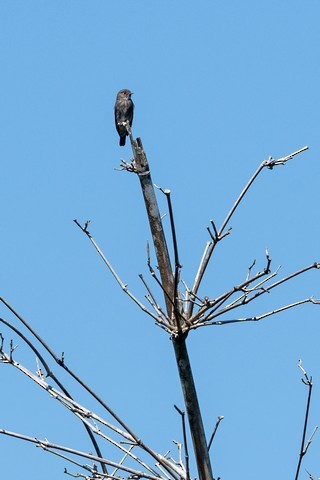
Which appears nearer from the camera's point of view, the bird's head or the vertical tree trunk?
the vertical tree trunk

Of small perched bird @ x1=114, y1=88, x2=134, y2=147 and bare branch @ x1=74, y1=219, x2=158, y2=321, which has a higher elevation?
small perched bird @ x1=114, y1=88, x2=134, y2=147

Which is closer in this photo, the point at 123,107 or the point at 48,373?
the point at 48,373

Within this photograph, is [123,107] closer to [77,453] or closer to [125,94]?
[125,94]

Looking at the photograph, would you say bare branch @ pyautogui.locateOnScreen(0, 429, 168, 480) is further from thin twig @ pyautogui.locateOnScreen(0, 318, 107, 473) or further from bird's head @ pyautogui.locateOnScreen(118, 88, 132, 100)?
bird's head @ pyautogui.locateOnScreen(118, 88, 132, 100)

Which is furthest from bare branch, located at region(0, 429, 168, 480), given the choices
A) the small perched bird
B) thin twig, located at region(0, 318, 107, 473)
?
the small perched bird

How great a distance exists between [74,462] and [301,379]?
0.93 meters

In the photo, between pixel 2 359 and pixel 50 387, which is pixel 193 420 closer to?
pixel 50 387

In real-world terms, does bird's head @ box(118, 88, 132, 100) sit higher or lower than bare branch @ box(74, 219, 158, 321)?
higher

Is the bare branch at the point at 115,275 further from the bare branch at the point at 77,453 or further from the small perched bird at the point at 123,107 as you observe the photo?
the small perched bird at the point at 123,107

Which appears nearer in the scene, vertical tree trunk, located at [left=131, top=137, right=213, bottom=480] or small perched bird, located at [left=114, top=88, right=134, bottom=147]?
vertical tree trunk, located at [left=131, top=137, right=213, bottom=480]

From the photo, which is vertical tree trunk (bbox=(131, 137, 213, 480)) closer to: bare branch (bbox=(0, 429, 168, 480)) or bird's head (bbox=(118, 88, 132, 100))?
bare branch (bbox=(0, 429, 168, 480))

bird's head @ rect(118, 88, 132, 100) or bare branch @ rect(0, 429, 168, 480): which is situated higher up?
bird's head @ rect(118, 88, 132, 100)

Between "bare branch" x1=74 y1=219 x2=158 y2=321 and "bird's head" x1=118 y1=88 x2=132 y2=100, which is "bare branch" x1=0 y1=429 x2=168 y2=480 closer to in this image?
"bare branch" x1=74 y1=219 x2=158 y2=321

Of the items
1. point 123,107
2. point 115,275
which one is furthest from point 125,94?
point 115,275
